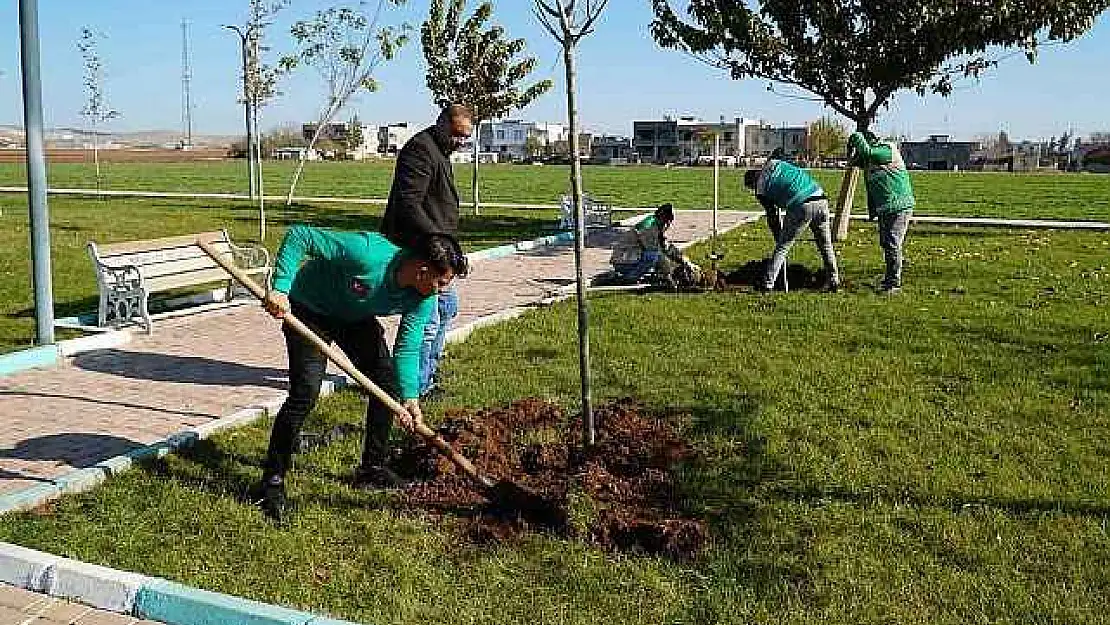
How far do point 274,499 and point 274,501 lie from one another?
14 mm

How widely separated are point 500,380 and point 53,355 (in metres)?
Answer: 3.38

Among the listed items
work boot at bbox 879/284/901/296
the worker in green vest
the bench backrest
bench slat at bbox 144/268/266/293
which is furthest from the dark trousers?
work boot at bbox 879/284/901/296

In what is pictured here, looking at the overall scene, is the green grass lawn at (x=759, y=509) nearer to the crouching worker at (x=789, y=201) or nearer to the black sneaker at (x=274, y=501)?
the black sneaker at (x=274, y=501)

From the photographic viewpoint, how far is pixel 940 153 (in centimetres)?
12531

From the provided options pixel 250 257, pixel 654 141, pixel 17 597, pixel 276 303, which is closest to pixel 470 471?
pixel 276 303

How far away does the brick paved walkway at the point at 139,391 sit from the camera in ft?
18.5

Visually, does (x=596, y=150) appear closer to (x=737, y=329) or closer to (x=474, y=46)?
(x=474, y=46)

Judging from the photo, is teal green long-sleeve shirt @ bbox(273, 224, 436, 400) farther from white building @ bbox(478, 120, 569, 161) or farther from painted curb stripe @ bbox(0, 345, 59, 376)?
white building @ bbox(478, 120, 569, 161)

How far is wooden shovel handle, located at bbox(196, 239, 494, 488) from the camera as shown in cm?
412

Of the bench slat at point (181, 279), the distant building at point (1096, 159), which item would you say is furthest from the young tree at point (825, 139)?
the bench slat at point (181, 279)

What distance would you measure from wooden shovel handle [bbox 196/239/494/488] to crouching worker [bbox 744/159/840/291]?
262 inches

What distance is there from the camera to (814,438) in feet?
19.4

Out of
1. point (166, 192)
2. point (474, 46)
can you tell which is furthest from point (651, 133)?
point (474, 46)

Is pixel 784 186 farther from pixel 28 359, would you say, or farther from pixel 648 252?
pixel 28 359
